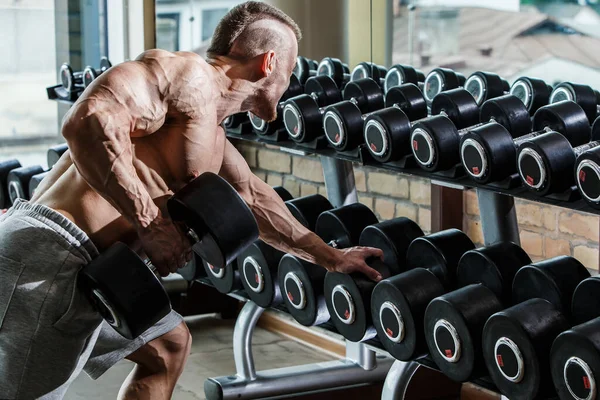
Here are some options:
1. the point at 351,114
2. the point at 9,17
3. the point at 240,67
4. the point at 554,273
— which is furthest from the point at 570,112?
the point at 9,17

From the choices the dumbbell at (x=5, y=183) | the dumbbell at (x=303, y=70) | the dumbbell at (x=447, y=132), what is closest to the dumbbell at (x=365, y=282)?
the dumbbell at (x=447, y=132)

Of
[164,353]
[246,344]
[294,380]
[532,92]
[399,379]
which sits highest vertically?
[532,92]

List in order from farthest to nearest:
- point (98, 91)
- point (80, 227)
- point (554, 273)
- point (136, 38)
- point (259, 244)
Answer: point (136, 38)
point (259, 244)
point (554, 273)
point (80, 227)
point (98, 91)

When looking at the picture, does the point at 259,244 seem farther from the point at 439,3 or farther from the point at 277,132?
the point at 439,3

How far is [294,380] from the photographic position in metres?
3.14

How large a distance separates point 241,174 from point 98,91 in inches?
23.6

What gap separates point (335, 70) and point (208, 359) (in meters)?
1.15

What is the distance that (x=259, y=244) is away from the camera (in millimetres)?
2771

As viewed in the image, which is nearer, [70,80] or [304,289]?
[304,289]

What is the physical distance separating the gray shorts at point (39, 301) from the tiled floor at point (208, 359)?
3.92ft

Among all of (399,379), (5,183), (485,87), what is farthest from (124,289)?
(5,183)

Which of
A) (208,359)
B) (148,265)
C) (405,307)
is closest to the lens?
(148,265)

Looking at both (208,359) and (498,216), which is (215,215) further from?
(208,359)

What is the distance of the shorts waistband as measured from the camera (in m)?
2.01
